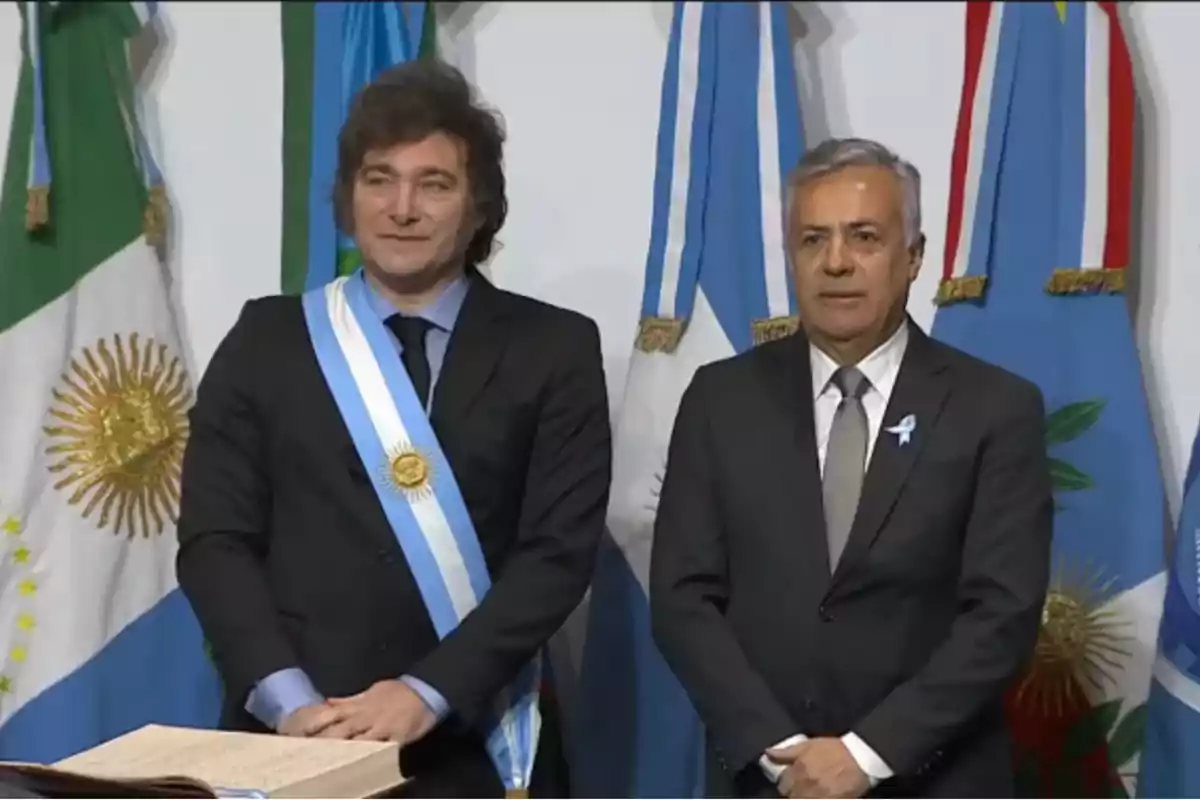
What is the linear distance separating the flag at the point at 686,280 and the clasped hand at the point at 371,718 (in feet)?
2.29

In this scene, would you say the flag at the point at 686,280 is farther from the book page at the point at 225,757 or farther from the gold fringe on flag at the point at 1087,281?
the book page at the point at 225,757

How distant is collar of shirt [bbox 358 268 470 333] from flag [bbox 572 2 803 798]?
0.56 meters

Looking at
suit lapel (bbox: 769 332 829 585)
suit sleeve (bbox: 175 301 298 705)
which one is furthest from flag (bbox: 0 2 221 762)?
suit lapel (bbox: 769 332 829 585)

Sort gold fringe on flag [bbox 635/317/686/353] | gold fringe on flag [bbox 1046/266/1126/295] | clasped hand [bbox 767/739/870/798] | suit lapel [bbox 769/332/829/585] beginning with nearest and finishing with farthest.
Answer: clasped hand [bbox 767/739/870/798] → suit lapel [bbox 769/332/829/585] → gold fringe on flag [bbox 1046/266/1126/295] → gold fringe on flag [bbox 635/317/686/353]

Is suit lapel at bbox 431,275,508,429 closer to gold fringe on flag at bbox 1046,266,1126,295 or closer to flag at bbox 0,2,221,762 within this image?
flag at bbox 0,2,221,762

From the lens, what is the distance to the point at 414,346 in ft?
6.38

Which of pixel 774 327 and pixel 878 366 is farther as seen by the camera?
pixel 774 327

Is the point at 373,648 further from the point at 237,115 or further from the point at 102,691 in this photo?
the point at 237,115

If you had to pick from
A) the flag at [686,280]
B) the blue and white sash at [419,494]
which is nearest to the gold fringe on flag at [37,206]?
the blue and white sash at [419,494]

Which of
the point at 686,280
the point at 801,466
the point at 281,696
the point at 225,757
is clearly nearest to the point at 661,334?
the point at 686,280

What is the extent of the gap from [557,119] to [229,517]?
1061mm

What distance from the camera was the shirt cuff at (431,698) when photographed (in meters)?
1.80

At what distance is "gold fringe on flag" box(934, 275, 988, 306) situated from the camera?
2.39m

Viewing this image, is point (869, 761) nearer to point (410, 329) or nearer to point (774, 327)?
point (410, 329)
